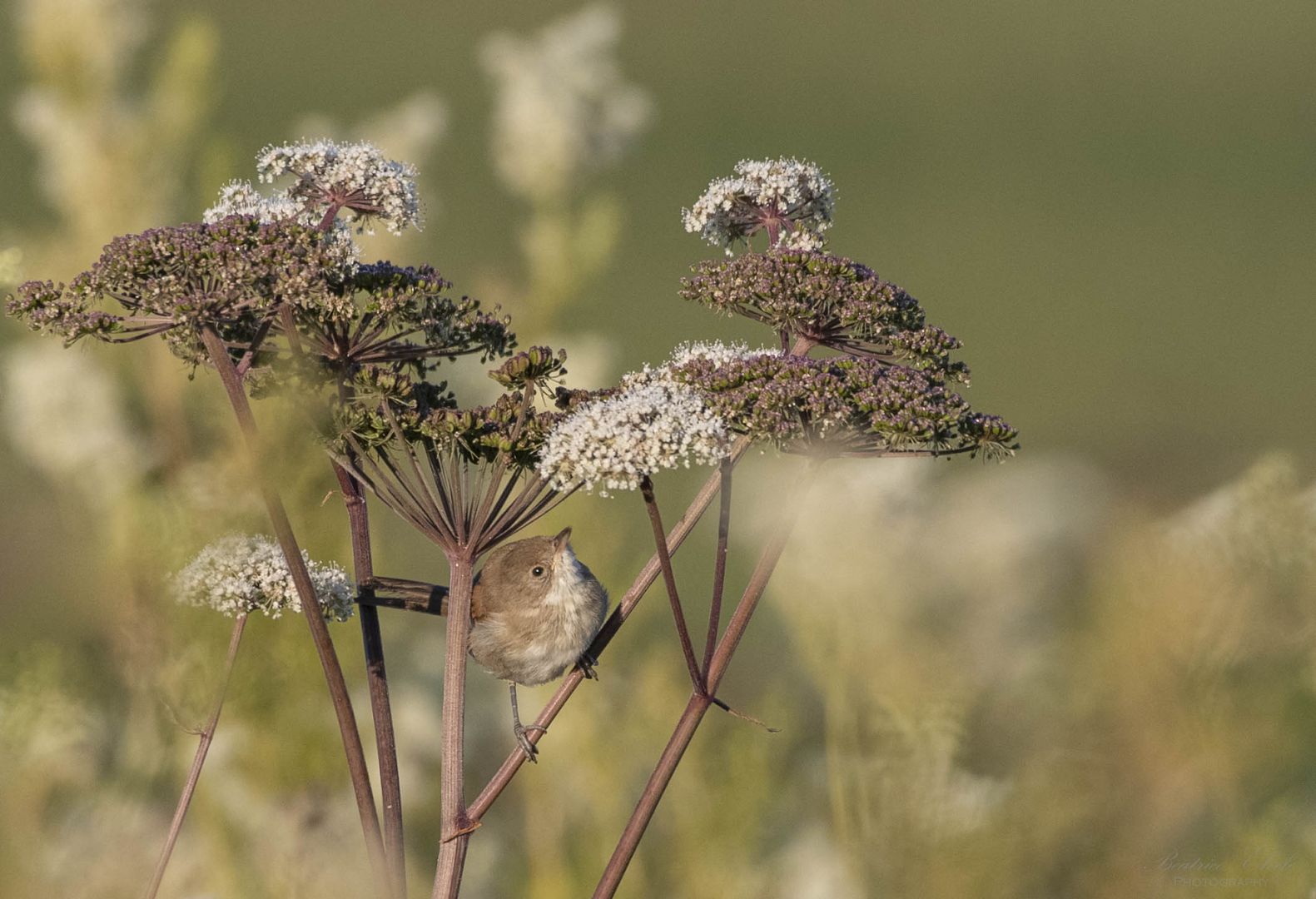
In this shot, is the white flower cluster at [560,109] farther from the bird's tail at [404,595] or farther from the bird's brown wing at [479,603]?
the bird's tail at [404,595]

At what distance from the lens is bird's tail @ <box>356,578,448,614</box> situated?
162 inches

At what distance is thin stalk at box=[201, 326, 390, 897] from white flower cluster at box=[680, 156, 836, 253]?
167 cm

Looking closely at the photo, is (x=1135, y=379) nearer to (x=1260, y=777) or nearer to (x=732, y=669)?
(x=732, y=669)

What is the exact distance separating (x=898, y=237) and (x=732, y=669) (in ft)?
53.9

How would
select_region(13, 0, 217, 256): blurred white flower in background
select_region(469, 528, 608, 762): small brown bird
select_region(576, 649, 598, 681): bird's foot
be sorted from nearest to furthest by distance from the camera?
select_region(576, 649, 598, 681): bird's foot → select_region(469, 528, 608, 762): small brown bird → select_region(13, 0, 217, 256): blurred white flower in background

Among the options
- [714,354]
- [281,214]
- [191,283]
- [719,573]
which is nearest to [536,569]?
[714,354]

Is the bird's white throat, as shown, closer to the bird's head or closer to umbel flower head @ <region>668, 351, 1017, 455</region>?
the bird's head

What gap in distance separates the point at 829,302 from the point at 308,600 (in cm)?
165

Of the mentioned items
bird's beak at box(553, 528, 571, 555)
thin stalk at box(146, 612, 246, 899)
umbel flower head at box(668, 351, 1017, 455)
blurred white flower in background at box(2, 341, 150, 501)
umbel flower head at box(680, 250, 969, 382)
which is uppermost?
blurred white flower in background at box(2, 341, 150, 501)

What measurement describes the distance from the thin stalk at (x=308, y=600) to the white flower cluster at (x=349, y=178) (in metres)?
0.83

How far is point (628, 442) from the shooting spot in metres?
3.84

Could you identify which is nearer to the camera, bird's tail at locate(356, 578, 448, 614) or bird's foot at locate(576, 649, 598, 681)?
bird's tail at locate(356, 578, 448, 614)

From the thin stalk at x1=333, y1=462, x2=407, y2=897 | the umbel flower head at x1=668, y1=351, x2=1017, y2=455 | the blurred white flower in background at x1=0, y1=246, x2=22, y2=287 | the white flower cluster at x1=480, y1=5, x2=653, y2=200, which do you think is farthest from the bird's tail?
the white flower cluster at x1=480, y1=5, x2=653, y2=200

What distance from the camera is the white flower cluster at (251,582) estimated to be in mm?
3799
